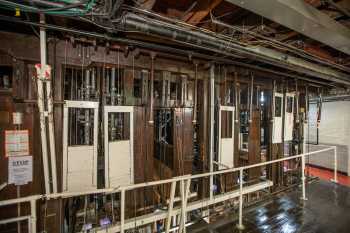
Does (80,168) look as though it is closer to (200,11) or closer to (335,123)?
(200,11)

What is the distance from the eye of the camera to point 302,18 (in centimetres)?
162

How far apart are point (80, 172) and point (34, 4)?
6.32 feet

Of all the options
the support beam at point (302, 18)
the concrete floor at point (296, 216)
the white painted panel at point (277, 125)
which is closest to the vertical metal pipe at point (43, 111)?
the concrete floor at point (296, 216)

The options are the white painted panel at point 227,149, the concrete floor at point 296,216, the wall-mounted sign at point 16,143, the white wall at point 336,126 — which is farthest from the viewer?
the white wall at point 336,126

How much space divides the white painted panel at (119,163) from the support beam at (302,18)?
87.8 inches

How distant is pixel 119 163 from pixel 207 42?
2047 millimetres

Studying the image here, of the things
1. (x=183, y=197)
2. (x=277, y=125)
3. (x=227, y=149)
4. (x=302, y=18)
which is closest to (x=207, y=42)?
(x=302, y=18)

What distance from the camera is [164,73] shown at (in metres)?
3.01

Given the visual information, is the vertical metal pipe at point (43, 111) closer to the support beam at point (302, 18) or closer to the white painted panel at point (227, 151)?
the support beam at point (302, 18)

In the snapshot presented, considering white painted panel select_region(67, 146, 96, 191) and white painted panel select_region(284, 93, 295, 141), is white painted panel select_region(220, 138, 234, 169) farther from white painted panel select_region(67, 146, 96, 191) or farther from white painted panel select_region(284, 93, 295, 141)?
white painted panel select_region(67, 146, 96, 191)

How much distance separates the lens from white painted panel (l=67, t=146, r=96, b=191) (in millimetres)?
2340

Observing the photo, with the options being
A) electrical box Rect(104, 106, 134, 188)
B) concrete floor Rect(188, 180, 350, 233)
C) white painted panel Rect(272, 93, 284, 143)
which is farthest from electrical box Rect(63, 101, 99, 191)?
white painted panel Rect(272, 93, 284, 143)

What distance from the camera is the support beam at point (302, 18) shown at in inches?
56.3

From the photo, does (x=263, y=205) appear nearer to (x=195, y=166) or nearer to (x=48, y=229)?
(x=195, y=166)
